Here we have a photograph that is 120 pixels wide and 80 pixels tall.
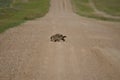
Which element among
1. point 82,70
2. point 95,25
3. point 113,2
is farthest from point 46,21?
point 113,2

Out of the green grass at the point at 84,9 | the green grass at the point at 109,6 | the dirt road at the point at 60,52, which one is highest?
the dirt road at the point at 60,52

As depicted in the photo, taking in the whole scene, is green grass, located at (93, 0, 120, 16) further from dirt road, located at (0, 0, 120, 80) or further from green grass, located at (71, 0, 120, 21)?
dirt road, located at (0, 0, 120, 80)

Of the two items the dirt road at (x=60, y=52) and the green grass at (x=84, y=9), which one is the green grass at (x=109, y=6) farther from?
the dirt road at (x=60, y=52)

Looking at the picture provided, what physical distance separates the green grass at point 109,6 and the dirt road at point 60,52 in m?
16.4

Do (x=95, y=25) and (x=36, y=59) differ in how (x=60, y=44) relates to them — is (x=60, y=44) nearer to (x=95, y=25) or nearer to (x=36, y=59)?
(x=36, y=59)

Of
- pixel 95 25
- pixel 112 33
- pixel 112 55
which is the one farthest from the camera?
pixel 95 25

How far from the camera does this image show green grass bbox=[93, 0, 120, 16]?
5521 centimetres

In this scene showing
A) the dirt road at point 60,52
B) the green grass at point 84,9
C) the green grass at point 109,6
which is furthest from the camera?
the green grass at point 109,6

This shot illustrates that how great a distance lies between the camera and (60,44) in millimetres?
27953

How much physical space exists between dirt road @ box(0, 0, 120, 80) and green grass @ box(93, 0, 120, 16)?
53.9 ft

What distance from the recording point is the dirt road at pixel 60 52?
2041cm

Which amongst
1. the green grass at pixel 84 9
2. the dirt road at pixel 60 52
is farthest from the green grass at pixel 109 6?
the dirt road at pixel 60 52

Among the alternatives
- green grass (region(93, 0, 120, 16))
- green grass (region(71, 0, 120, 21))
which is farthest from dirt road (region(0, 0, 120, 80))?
green grass (region(93, 0, 120, 16))

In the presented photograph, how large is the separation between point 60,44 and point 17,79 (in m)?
9.88
